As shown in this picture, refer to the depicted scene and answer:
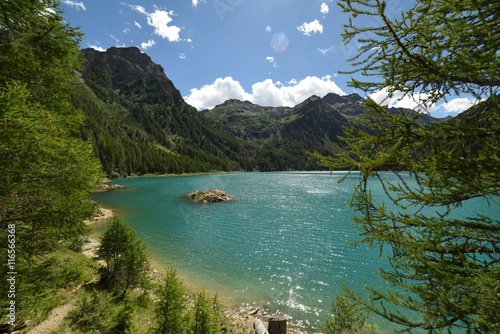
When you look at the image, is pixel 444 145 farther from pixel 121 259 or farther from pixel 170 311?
pixel 121 259

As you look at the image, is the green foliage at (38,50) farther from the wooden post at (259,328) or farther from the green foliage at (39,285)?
the wooden post at (259,328)

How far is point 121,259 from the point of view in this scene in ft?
33.8

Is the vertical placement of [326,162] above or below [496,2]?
below

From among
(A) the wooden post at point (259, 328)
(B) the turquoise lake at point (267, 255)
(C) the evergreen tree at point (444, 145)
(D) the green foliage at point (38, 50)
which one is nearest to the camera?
(C) the evergreen tree at point (444, 145)

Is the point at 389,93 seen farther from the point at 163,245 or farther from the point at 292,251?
the point at 163,245

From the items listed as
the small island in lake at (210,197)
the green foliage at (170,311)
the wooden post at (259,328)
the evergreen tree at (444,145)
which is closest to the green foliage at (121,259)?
the green foliage at (170,311)

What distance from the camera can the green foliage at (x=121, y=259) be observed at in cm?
1024

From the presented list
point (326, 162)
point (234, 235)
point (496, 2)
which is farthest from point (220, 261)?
point (496, 2)

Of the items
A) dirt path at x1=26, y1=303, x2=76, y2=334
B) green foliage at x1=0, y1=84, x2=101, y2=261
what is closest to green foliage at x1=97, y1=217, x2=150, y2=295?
dirt path at x1=26, y1=303, x2=76, y2=334

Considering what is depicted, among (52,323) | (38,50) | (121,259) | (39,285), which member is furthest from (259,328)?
(38,50)

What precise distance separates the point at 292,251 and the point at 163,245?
1421 cm

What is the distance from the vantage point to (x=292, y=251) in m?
21.2

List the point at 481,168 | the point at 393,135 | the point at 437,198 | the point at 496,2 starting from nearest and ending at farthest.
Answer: the point at 496,2 → the point at 481,168 → the point at 393,135 → the point at 437,198

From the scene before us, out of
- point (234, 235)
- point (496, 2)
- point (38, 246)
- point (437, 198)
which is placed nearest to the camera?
point (496, 2)
